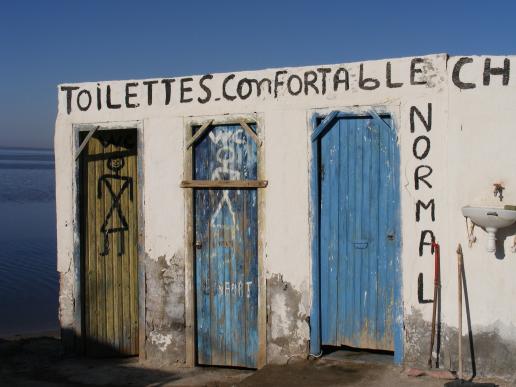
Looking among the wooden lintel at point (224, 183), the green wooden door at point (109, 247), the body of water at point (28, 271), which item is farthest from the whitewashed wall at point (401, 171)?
the body of water at point (28, 271)

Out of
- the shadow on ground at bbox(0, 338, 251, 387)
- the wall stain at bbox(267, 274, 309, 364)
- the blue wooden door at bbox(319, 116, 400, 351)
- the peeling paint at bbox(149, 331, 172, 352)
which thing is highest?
the blue wooden door at bbox(319, 116, 400, 351)

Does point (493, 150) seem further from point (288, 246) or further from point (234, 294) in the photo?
point (234, 294)

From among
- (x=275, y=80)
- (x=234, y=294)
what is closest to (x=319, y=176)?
(x=275, y=80)

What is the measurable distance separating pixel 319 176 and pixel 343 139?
491mm

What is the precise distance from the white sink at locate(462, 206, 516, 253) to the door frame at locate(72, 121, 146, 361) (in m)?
3.94

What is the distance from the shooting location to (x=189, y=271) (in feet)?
25.3

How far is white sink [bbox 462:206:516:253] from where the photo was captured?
5883 millimetres

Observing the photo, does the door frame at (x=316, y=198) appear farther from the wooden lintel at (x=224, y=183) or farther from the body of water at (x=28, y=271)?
the body of water at (x=28, y=271)

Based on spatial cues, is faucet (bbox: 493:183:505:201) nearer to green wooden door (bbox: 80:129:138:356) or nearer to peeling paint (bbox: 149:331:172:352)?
peeling paint (bbox: 149:331:172:352)

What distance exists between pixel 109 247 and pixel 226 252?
1809 mm

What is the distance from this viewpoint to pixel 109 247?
844 centimetres

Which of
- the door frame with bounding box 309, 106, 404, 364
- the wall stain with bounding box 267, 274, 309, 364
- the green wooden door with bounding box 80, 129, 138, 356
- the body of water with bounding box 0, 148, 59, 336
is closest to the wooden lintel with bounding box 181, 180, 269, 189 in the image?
the door frame with bounding box 309, 106, 404, 364

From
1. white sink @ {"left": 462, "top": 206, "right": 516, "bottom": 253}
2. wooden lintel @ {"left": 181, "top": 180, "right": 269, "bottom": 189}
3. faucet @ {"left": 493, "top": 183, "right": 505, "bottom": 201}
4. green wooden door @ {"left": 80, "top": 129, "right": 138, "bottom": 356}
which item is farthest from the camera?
green wooden door @ {"left": 80, "top": 129, "right": 138, "bottom": 356}

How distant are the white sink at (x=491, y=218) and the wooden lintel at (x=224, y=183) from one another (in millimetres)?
Result: 2300
